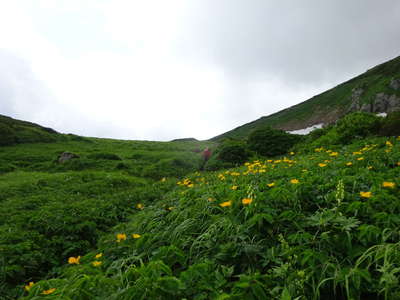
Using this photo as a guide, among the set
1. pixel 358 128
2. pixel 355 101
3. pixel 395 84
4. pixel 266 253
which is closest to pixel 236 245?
pixel 266 253

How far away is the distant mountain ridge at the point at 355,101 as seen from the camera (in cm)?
4416

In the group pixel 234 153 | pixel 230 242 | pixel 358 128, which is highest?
pixel 234 153

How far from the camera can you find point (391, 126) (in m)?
7.69

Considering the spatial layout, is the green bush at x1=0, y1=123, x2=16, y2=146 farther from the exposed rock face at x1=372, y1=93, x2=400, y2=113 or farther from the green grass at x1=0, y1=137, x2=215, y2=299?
the exposed rock face at x1=372, y1=93, x2=400, y2=113

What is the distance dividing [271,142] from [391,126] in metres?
4.64

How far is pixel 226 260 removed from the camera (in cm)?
200

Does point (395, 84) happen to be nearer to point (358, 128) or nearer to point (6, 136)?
point (358, 128)

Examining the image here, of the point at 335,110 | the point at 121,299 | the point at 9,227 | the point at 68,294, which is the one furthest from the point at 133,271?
the point at 335,110

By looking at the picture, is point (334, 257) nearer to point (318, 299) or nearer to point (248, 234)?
point (318, 299)

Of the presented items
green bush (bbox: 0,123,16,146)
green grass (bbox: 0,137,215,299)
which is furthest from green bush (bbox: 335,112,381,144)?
green bush (bbox: 0,123,16,146)

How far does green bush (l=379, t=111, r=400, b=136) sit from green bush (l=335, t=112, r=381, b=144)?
336 mm

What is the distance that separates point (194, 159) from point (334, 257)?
42.3 feet

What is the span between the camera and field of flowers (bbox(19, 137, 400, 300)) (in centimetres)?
151

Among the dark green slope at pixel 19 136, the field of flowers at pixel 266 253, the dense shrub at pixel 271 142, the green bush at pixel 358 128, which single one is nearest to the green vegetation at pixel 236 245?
the field of flowers at pixel 266 253
